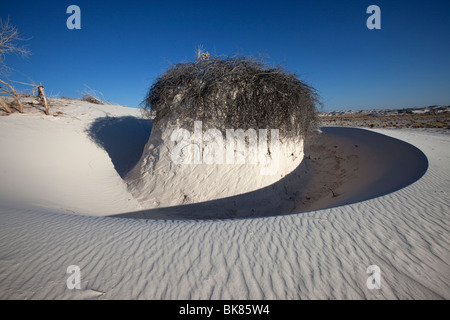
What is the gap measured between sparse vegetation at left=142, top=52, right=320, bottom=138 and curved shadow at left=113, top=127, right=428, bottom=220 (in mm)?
2033

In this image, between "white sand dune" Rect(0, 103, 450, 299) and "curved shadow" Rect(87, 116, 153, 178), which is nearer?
"white sand dune" Rect(0, 103, 450, 299)

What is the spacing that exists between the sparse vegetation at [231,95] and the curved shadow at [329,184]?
2.03 meters

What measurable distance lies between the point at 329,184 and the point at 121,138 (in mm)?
9126

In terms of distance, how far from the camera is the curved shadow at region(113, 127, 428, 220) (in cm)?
439

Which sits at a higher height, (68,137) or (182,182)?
(68,137)

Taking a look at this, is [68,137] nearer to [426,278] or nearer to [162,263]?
[162,263]

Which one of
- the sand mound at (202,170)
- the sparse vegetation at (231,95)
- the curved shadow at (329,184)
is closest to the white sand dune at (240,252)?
the curved shadow at (329,184)

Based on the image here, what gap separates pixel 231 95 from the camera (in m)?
5.04

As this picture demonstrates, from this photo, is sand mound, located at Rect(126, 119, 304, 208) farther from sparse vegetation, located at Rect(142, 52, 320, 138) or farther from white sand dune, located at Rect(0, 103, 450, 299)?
white sand dune, located at Rect(0, 103, 450, 299)

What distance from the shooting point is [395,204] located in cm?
254

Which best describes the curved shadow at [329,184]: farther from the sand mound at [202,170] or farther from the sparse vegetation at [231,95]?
the sparse vegetation at [231,95]

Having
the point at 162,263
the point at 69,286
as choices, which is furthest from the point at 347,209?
the point at 69,286

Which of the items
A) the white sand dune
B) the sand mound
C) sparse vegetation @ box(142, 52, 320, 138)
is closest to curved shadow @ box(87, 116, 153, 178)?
the sand mound
